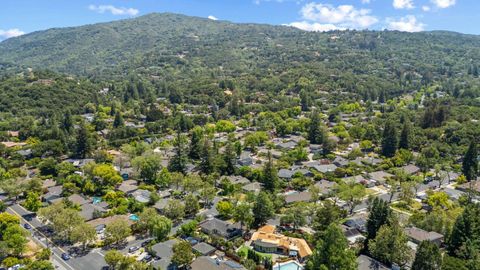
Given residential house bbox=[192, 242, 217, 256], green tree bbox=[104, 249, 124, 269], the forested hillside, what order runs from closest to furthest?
green tree bbox=[104, 249, 124, 269] → residential house bbox=[192, 242, 217, 256] → the forested hillside

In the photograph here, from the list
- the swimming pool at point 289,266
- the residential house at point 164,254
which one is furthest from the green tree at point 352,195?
the residential house at point 164,254

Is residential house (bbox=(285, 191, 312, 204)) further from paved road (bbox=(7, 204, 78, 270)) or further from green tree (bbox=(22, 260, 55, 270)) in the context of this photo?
green tree (bbox=(22, 260, 55, 270))

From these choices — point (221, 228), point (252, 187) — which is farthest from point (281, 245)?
point (252, 187)

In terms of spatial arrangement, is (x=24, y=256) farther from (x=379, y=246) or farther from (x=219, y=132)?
(x=219, y=132)

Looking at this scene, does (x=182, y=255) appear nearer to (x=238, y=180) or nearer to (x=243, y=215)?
(x=243, y=215)

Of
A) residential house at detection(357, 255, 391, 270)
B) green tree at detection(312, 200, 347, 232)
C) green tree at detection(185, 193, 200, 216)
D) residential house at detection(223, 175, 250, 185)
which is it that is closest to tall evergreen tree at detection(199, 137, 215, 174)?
residential house at detection(223, 175, 250, 185)

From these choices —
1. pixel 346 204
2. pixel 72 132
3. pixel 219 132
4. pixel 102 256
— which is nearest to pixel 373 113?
pixel 219 132
